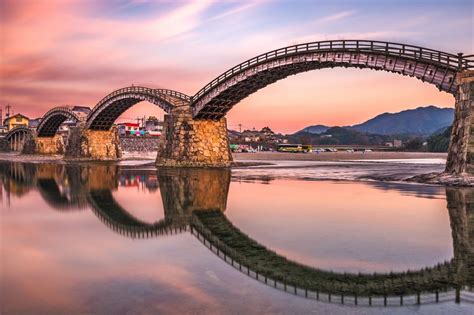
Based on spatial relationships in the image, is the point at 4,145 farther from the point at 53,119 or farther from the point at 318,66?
the point at 318,66

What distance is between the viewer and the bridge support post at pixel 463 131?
91.4 feet

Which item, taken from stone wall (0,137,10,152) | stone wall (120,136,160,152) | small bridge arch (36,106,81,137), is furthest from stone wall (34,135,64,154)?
stone wall (0,137,10,152)

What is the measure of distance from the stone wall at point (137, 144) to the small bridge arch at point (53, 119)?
39.3m

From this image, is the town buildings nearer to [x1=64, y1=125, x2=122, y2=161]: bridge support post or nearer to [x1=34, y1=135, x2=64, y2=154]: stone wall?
[x1=34, y1=135, x2=64, y2=154]: stone wall

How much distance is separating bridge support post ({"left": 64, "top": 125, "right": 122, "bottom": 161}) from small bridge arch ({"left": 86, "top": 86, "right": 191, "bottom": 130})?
1451mm

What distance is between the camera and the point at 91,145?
8094 centimetres

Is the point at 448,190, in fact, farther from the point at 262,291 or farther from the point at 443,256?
the point at 262,291

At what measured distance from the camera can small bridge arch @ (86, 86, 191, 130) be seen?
191 feet

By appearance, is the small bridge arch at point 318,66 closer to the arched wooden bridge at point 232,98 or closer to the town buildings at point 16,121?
the arched wooden bridge at point 232,98

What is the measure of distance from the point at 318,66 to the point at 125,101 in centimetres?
3789

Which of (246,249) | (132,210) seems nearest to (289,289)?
(246,249)

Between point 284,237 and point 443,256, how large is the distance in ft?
14.5

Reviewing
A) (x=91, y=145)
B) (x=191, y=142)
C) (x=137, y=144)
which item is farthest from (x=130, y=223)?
(x=137, y=144)

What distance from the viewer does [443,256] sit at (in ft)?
35.7
